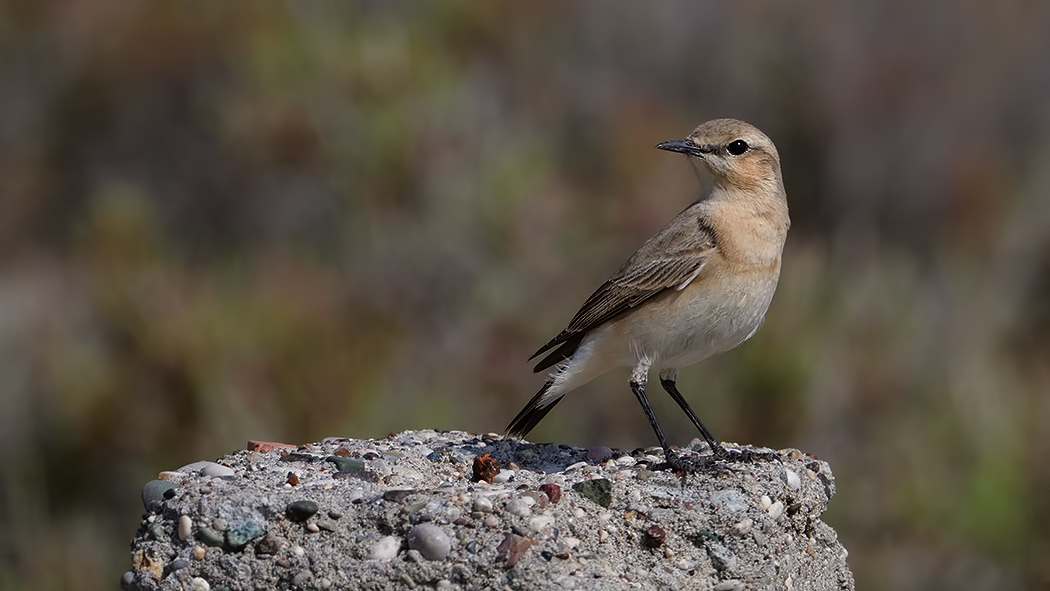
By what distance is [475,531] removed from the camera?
3.75 metres

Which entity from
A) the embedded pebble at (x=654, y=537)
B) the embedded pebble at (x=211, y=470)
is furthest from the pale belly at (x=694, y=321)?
the embedded pebble at (x=211, y=470)

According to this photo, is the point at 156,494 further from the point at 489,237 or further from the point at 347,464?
the point at 489,237

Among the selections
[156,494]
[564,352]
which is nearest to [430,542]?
[156,494]

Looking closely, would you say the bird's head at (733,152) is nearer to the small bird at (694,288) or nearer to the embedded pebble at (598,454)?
the small bird at (694,288)

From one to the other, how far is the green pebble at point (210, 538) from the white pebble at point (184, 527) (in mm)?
39

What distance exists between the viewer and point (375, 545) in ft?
12.3

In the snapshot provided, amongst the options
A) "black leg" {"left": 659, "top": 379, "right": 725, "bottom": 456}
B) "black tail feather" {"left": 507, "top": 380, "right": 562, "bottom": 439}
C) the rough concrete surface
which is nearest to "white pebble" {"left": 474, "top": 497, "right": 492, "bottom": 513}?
the rough concrete surface

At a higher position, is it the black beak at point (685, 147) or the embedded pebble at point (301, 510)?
the black beak at point (685, 147)

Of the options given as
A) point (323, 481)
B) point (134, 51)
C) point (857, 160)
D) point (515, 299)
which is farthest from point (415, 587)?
point (134, 51)

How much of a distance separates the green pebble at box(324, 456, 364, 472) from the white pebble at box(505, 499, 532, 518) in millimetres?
726

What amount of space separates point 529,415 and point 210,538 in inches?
70.7

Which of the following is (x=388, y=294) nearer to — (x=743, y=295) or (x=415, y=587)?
(x=743, y=295)

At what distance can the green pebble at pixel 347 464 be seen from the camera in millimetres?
4379

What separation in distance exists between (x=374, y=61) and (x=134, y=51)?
16.3 feet
